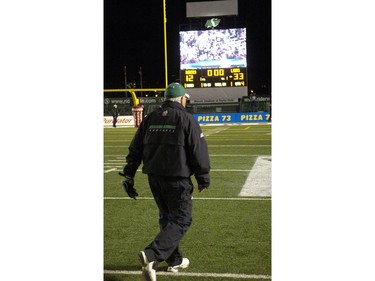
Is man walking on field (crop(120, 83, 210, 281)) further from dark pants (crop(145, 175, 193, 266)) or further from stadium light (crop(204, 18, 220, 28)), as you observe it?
stadium light (crop(204, 18, 220, 28))

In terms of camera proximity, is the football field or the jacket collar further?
the football field

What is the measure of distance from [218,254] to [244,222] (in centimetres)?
105

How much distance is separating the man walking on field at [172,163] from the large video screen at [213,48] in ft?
74.8

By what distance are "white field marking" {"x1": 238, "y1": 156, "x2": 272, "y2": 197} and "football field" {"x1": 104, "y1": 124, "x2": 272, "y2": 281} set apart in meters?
0.01

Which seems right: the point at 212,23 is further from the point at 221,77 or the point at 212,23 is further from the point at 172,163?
the point at 172,163

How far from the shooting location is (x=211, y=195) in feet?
21.2

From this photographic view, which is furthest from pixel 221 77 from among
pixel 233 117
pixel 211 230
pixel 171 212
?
pixel 171 212

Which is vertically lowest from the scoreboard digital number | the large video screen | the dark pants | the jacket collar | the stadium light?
the dark pants

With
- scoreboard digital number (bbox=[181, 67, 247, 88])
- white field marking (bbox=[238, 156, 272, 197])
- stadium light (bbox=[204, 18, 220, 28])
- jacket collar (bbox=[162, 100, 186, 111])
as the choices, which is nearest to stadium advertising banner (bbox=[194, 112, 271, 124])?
scoreboard digital number (bbox=[181, 67, 247, 88])

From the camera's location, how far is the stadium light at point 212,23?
27.1 metres

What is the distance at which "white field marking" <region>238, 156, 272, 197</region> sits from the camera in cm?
646

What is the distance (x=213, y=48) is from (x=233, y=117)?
431cm
